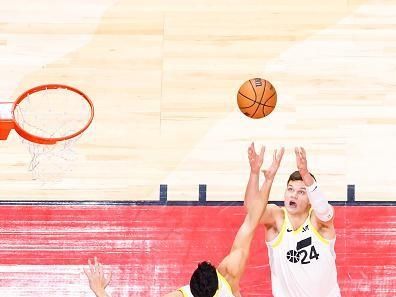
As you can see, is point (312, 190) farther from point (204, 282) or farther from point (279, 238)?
point (204, 282)

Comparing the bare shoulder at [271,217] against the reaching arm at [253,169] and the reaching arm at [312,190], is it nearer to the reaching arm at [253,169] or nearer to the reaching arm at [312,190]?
the reaching arm at [253,169]

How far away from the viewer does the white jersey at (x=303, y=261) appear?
7074 millimetres

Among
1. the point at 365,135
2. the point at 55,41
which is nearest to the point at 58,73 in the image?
the point at 55,41

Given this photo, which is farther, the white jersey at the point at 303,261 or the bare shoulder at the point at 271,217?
the bare shoulder at the point at 271,217

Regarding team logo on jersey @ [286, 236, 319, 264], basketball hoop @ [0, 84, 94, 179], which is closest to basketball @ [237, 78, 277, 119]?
team logo on jersey @ [286, 236, 319, 264]

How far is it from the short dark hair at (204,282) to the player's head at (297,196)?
1288 mm

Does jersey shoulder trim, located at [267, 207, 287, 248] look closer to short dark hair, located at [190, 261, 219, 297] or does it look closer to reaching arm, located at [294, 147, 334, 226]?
reaching arm, located at [294, 147, 334, 226]

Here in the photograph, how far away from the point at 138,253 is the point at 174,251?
13.5 inches

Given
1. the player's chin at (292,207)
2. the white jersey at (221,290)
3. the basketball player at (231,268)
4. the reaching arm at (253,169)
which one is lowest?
the white jersey at (221,290)

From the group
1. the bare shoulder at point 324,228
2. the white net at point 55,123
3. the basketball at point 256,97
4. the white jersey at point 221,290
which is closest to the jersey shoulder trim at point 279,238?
the bare shoulder at point 324,228

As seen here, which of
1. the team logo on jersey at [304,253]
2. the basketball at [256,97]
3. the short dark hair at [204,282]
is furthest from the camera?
the basketball at [256,97]

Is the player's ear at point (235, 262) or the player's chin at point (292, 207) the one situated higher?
the player's chin at point (292, 207)

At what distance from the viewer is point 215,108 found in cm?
820

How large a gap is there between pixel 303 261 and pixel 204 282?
1.28 m
